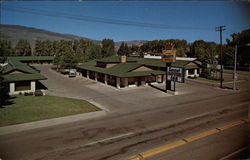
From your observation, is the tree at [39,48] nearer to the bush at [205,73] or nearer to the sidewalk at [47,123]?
the bush at [205,73]

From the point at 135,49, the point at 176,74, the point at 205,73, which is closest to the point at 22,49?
the point at 135,49

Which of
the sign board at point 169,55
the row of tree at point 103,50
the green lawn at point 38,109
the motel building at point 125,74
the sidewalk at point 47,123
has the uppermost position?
the row of tree at point 103,50

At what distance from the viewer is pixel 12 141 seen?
515 inches

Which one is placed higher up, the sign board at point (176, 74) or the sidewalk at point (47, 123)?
the sign board at point (176, 74)

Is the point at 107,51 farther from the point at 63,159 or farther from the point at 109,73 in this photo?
the point at 63,159

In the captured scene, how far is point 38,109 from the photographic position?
66.3 feet

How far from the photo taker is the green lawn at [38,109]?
17270 millimetres

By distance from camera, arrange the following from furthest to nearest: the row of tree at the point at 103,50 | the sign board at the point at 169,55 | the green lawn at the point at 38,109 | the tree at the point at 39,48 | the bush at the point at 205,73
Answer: the tree at the point at 39,48 → the row of tree at the point at 103,50 → the bush at the point at 205,73 → the sign board at the point at 169,55 → the green lawn at the point at 38,109

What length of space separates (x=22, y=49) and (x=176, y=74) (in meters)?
94.0

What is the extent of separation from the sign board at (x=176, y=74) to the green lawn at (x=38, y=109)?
555 inches

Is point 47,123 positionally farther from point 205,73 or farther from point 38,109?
point 205,73

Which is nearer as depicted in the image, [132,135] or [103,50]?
[132,135]

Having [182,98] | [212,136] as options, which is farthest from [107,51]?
[212,136]

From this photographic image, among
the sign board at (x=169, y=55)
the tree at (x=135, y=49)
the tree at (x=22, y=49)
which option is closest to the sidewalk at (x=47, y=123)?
the sign board at (x=169, y=55)
